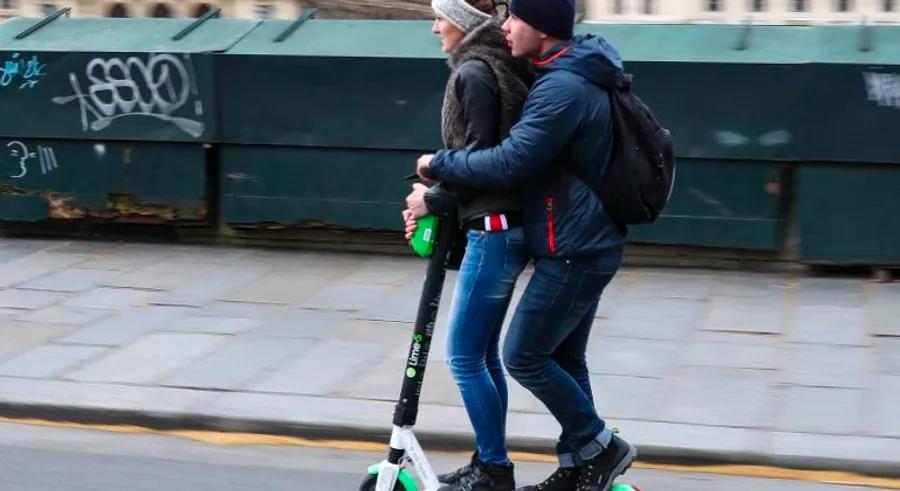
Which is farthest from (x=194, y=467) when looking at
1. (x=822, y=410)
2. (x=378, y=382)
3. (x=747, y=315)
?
(x=747, y=315)

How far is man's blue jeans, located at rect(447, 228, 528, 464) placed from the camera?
154 inches

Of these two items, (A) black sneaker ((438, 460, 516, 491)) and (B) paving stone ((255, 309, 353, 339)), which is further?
(B) paving stone ((255, 309, 353, 339))

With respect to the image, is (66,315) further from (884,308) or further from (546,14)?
(884,308)

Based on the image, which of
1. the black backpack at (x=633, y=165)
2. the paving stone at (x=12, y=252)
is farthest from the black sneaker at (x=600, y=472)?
the paving stone at (x=12, y=252)

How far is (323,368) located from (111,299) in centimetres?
199

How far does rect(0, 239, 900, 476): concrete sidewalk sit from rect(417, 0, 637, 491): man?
1.28m

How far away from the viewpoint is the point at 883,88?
729cm

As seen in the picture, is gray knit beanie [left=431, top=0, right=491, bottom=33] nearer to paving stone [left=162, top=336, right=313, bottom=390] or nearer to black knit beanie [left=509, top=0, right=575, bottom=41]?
black knit beanie [left=509, top=0, right=575, bottom=41]

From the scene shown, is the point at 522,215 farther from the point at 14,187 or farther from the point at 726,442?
the point at 14,187

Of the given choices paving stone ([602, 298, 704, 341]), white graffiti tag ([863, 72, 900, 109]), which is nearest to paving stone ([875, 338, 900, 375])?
paving stone ([602, 298, 704, 341])

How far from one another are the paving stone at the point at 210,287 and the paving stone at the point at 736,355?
2.92 m

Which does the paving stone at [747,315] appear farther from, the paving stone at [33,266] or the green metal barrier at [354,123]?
the paving stone at [33,266]

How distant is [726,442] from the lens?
502 cm

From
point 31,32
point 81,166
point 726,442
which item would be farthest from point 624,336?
point 31,32
